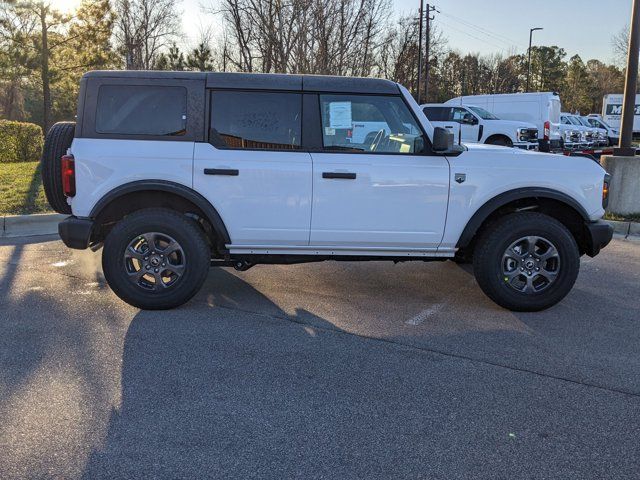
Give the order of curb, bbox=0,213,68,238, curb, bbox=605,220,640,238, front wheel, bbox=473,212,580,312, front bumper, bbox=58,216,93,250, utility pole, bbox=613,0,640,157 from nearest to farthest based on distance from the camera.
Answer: front bumper, bbox=58,216,93,250, front wheel, bbox=473,212,580,312, curb, bbox=0,213,68,238, curb, bbox=605,220,640,238, utility pole, bbox=613,0,640,157

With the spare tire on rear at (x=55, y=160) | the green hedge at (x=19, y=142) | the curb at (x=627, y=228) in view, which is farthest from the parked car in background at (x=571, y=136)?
the spare tire on rear at (x=55, y=160)

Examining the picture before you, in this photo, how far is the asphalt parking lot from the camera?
2.71 m

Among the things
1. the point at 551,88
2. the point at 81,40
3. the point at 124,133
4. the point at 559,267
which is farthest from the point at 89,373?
the point at 551,88

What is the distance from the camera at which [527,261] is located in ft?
16.0

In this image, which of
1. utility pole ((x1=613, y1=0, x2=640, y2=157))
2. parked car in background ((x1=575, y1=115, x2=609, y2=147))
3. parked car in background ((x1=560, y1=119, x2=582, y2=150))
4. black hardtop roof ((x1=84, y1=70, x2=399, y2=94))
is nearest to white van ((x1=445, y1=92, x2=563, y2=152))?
parked car in background ((x1=560, y1=119, x2=582, y2=150))

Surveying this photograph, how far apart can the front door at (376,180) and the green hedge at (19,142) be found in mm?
12380

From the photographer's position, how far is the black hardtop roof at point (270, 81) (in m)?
4.66

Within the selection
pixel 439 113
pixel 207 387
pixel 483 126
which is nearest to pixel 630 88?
pixel 207 387

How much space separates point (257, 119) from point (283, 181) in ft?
1.86

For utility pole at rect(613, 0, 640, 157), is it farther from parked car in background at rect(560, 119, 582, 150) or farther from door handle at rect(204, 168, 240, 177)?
parked car in background at rect(560, 119, 582, 150)

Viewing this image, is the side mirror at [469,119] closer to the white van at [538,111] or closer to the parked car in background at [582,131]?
the white van at [538,111]

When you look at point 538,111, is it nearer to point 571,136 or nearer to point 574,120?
point 571,136

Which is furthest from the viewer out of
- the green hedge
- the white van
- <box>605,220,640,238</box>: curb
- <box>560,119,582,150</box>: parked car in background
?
<box>560,119,582,150</box>: parked car in background

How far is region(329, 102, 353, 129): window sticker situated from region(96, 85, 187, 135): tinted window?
119cm
